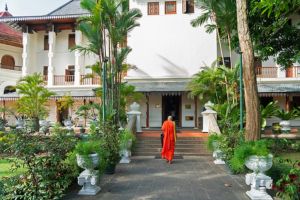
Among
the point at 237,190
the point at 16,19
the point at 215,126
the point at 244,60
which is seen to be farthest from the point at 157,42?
the point at 237,190

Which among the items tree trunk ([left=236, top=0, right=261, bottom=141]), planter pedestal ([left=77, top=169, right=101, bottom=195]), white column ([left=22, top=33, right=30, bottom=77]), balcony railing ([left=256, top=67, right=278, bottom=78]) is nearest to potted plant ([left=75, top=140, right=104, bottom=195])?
planter pedestal ([left=77, top=169, right=101, bottom=195])

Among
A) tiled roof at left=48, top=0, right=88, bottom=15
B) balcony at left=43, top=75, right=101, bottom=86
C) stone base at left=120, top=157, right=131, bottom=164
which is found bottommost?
stone base at left=120, top=157, right=131, bottom=164

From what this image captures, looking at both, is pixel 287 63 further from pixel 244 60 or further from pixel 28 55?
pixel 28 55

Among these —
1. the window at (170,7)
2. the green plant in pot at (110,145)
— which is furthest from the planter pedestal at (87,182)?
the window at (170,7)

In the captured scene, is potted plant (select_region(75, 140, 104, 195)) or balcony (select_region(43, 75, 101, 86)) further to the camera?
balcony (select_region(43, 75, 101, 86))

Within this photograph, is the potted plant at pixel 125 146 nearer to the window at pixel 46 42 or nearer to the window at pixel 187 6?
the window at pixel 187 6

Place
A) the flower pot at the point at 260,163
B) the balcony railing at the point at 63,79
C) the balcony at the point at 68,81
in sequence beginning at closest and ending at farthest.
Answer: the flower pot at the point at 260,163
the balcony at the point at 68,81
the balcony railing at the point at 63,79

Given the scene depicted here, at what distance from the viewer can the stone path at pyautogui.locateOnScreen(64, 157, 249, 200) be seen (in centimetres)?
726

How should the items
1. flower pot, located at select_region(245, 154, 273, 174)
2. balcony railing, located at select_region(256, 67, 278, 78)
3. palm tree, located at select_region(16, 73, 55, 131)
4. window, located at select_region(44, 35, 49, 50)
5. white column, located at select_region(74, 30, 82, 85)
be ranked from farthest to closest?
window, located at select_region(44, 35, 49, 50), white column, located at select_region(74, 30, 82, 85), balcony railing, located at select_region(256, 67, 278, 78), palm tree, located at select_region(16, 73, 55, 131), flower pot, located at select_region(245, 154, 273, 174)

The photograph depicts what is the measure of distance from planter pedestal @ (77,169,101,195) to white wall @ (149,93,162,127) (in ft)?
51.9

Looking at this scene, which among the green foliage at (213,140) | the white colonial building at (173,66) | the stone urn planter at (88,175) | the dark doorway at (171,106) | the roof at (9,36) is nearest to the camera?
the stone urn planter at (88,175)

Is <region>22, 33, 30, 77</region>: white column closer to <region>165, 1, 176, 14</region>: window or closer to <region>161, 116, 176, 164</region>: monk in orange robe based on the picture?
<region>165, 1, 176, 14</region>: window

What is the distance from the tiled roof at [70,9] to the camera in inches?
1052

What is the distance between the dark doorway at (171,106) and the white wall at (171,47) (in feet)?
5.95
